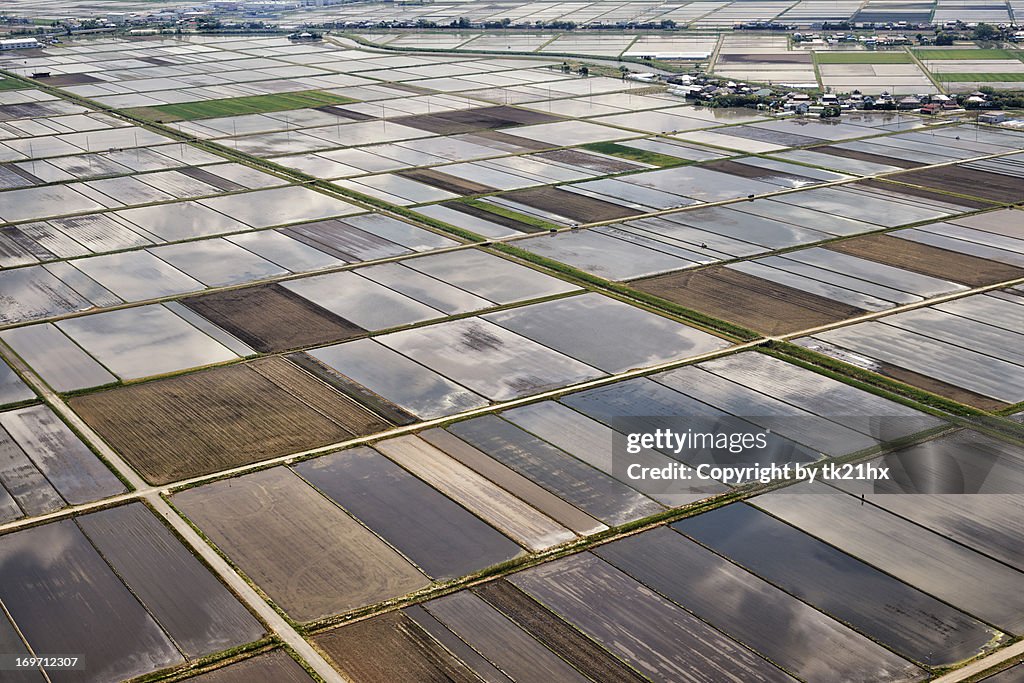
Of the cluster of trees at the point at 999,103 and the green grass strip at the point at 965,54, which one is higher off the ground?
the green grass strip at the point at 965,54

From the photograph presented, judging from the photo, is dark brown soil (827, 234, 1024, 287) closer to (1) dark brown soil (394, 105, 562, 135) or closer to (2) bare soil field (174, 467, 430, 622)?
(2) bare soil field (174, 467, 430, 622)

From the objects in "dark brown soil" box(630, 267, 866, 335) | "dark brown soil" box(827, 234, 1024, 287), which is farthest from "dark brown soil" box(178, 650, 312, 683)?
"dark brown soil" box(827, 234, 1024, 287)

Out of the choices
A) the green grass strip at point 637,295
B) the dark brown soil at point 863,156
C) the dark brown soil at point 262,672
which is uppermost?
the dark brown soil at point 863,156

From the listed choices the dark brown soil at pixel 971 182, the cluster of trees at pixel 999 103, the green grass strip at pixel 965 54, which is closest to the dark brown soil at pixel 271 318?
the dark brown soil at pixel 971 182

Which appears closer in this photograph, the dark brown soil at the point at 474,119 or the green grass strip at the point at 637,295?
the green grass strip at the point at 637,295

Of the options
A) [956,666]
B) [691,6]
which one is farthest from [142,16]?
[956,666]

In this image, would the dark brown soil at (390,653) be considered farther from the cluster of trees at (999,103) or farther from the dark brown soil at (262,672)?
the cluster of trees at (999,103)

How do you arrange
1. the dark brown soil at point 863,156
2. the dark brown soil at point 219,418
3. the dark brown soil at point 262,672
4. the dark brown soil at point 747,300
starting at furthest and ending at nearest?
the dark brown soil at point 863,156
the dark brown soil at point 747,300
the dark brown soil at point 219,418
the dark brown soil at point 262,672
